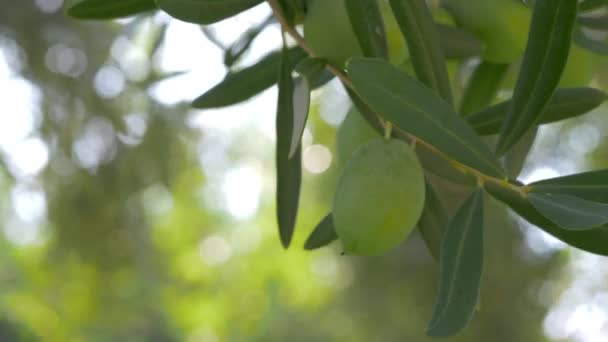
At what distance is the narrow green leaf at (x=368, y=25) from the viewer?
51cm

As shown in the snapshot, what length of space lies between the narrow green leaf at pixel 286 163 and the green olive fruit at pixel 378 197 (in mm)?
106

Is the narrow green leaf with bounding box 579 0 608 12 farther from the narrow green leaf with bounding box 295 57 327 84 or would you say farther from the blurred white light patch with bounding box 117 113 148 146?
the blurred white light patch with bounding box 117 113 148 146

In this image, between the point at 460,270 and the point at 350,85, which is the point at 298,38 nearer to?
the point at 350,85

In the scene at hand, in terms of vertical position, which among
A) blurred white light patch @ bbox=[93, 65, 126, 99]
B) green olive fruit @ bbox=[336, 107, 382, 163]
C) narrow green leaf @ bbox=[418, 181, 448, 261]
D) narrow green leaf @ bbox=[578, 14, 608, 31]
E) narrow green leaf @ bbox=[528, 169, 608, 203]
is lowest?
blurred white light patch @ bbox=[93, 65, 126, 99]

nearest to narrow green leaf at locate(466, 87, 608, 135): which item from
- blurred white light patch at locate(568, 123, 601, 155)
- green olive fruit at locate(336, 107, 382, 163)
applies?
green olive fruit at locate(336, 107, 382, 163)

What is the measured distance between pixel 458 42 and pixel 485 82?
74mm

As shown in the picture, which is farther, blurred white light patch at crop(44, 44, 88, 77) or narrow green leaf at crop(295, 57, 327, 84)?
blurred white light patch at crop(44, 44, 88, 77)

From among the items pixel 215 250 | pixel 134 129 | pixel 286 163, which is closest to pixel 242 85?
pixel 286 163

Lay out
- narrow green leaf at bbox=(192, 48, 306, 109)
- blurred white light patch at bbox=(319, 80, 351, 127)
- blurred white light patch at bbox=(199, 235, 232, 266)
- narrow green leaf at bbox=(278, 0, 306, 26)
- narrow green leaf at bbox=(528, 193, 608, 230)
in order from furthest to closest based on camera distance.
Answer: blurred white light patch at bbox=(199, 235, 232, 266) < blurred white light patch at bbox=(319, 80, 351, 127) < narrow green leaf at bbox=(192, 48, 306, 109) < narrow green leaf at bbox=(278, 0, 306, 26) < narrow green leaf at bbox=(528, 193, 608, 230)

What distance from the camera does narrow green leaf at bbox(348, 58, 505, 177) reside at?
471 millimetres

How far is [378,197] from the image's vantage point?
1.56 ft

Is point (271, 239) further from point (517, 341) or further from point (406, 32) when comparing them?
point (406, 32)

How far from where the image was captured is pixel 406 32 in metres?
0.52

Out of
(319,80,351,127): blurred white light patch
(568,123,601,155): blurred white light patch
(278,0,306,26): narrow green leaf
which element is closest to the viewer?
(278,0,306,26): narrow green leaf
